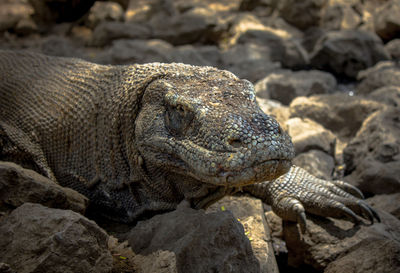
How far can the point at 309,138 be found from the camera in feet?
17.0

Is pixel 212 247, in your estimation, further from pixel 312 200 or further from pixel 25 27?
pixel 25 27

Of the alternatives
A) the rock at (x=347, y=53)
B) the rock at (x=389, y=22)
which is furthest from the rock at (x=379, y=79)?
the rock at (x=389, y=22)

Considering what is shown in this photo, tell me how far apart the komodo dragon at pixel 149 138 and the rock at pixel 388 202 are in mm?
362

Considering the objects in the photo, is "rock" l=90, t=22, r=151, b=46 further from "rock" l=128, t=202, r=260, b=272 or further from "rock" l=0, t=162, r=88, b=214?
"rock" l=128, t=202, r=260, b=272

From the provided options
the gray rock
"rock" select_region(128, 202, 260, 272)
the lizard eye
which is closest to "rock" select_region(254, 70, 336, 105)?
the gray rock

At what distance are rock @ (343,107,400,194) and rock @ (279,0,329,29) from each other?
7.13 meters

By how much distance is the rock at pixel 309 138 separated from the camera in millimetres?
5109

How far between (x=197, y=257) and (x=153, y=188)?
2.90ft

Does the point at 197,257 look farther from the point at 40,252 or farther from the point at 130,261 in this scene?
the point at 40,252

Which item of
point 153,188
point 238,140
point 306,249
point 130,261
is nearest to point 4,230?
point 130,261

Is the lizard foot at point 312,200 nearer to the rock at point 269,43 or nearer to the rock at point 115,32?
the rock at point 269,43

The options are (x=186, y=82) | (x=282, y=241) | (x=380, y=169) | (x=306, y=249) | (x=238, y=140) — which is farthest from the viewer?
(x=380, y=169)

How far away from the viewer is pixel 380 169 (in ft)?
14.0

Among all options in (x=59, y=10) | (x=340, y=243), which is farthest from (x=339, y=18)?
(x=340, y=243)
